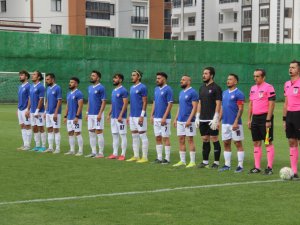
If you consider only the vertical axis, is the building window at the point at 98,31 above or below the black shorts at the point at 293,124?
above

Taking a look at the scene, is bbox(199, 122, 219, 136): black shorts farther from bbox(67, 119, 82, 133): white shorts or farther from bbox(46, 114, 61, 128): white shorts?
bbox(46, 114, 61, 128): white shorts

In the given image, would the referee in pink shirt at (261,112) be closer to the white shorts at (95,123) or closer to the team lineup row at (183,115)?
the team lineup row at (183,115)

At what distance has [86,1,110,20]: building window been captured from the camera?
70.1 metres

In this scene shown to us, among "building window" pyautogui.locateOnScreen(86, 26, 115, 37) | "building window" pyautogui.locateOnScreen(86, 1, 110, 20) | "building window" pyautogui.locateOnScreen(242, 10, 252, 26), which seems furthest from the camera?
"building window" pyautogui.locateOnScreen(242, 10, 252, 26)

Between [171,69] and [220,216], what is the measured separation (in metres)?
34.5

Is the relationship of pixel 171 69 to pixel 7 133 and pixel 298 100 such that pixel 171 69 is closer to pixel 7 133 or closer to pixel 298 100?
pixel 7 133

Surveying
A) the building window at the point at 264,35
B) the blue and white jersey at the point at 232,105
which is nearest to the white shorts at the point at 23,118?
the blue and white jersey at the point at 232,105

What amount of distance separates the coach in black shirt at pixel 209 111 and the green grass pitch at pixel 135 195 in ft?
2.40

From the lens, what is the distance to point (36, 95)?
707 inches

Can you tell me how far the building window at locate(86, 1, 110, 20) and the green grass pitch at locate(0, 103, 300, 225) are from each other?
181 ft

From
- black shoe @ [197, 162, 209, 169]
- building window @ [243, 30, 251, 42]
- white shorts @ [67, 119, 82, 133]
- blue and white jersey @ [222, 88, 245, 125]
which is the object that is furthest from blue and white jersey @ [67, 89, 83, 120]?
building window @ [243, 30, 251, 42]

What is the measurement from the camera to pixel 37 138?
18266 millimetres

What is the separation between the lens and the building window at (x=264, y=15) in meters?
83.1

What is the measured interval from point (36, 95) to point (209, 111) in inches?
226
